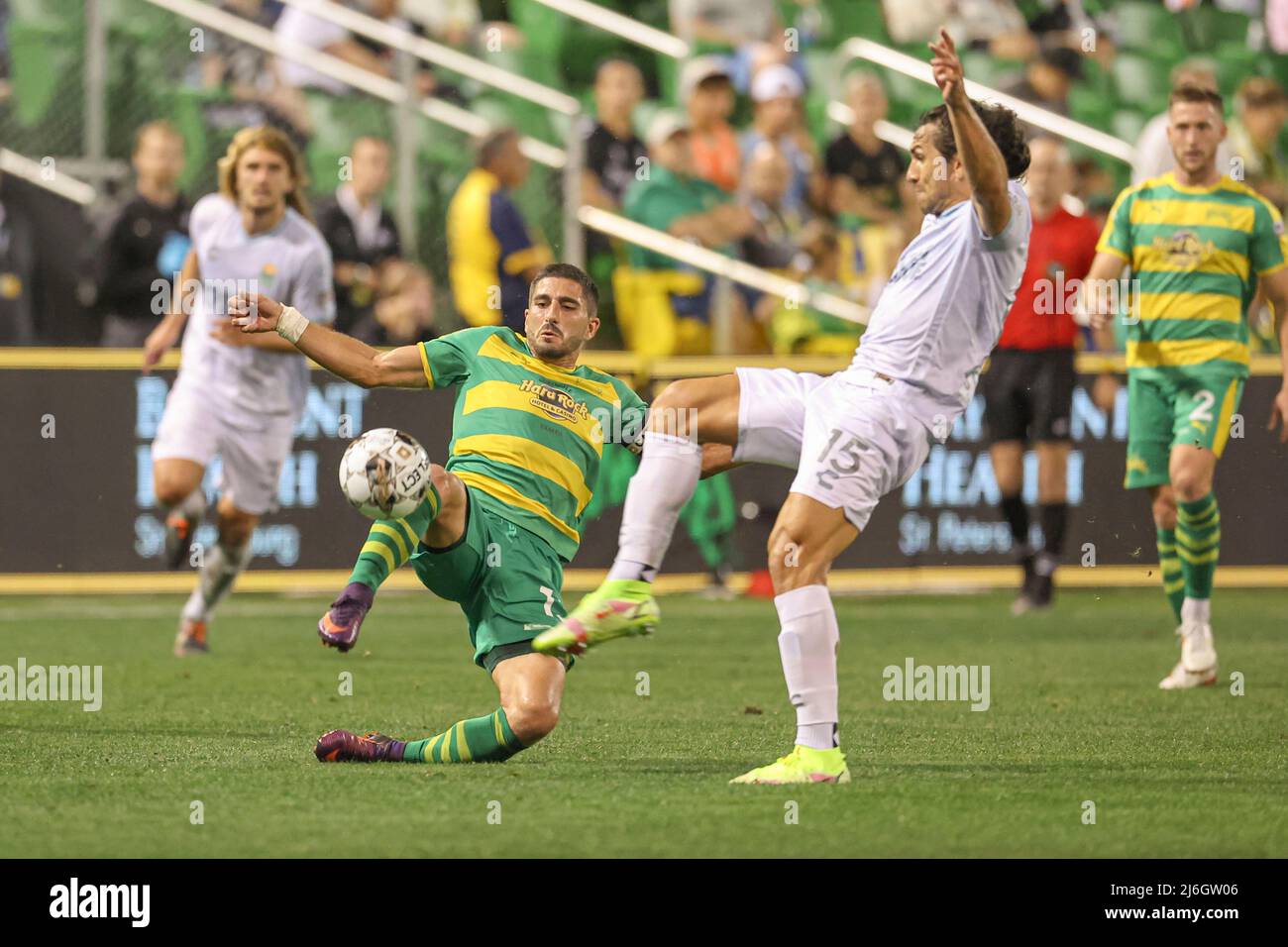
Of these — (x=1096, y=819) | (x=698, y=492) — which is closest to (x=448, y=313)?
(x=698, y=492)

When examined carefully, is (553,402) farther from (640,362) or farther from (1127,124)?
(1127,124)

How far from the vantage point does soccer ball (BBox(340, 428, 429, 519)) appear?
237 inches

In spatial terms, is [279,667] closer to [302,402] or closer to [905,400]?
[302,402]

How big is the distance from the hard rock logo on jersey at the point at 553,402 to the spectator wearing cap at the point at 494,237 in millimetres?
6444

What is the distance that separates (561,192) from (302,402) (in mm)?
3493

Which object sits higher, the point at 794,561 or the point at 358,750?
the point at 794,561

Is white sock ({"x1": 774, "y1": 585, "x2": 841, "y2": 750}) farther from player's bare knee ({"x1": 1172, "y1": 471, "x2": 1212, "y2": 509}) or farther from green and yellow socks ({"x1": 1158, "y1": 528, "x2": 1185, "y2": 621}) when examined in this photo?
green and yellow socks ({"x1": 1158, "y1": 528, "x2": 1185, "y2": 621})

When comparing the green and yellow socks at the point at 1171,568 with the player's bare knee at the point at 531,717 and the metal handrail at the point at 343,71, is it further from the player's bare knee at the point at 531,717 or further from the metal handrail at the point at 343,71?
the metal handrail at the point at 343,71

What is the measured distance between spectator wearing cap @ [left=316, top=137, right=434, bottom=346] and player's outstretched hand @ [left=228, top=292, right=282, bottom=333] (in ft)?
23.8

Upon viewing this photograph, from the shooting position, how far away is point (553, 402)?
22.1ft

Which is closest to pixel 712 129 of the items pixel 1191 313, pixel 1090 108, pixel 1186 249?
pixel 1090 108

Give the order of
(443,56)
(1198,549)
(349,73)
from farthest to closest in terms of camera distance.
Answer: (443,56) < (349,73) < (1198,549)

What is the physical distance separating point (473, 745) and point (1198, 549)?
4381 mm

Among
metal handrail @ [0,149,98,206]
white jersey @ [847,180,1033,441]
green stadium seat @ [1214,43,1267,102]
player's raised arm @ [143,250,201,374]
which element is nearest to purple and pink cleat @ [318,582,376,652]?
white jersey @ [847,180,1033,441]
